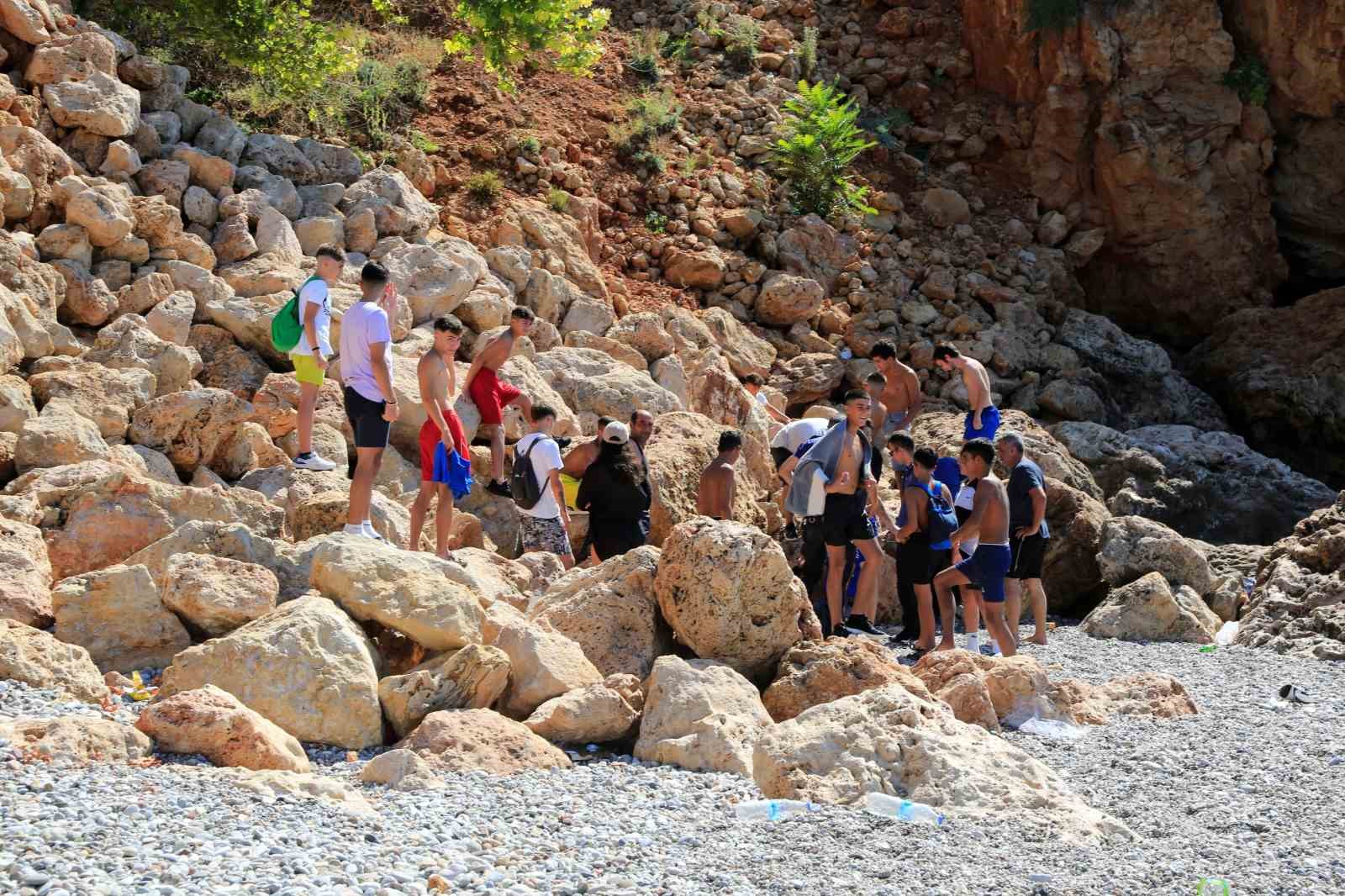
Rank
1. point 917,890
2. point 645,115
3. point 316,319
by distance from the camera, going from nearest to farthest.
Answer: point 917,890
point 316,319
point 645,115

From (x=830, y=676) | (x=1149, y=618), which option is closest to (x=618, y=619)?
(x=830, y=676)

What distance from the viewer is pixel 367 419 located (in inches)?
341

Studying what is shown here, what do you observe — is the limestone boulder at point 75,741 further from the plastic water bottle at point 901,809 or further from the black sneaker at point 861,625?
the black sneaker at point 861,625

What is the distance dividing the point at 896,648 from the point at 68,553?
5371 mm

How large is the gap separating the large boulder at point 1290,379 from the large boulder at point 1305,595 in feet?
21.6

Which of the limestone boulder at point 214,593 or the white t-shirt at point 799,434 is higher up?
the white t-shirt at point 799,434

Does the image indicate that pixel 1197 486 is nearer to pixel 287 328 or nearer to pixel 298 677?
pixel 287 328

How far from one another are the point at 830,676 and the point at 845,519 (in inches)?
82.2

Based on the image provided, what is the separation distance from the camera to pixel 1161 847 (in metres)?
5.52

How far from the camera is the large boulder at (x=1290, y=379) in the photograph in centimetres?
1800

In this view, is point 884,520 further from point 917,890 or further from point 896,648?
point 917,890

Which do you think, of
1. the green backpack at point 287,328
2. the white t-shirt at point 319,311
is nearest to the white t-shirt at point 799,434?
the white t-shirt at point 319,311

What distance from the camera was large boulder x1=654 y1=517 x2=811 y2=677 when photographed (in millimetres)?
7629

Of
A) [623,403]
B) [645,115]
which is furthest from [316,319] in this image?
[645,115]
